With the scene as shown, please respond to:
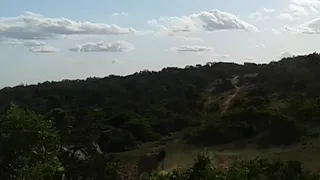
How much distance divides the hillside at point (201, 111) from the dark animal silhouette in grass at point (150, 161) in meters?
3.31

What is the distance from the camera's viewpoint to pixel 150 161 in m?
34.3

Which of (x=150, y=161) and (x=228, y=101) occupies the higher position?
(x=228, y=101)

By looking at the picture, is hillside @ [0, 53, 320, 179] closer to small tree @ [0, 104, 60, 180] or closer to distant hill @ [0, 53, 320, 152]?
distant hill @ [0, 53, 320, 152]

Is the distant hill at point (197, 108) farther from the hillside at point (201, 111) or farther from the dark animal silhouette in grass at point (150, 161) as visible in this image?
the dark animal silhouette in grass at point (150, 161)

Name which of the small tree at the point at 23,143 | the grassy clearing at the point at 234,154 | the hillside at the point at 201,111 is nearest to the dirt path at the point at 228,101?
the hillside at the point at 201,111

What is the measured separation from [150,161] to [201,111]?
27.7 m

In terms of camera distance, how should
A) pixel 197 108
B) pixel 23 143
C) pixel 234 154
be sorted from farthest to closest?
pixel 197 108, pixel 234 154, pixel 23 143

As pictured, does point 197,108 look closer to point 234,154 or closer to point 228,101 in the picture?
point 228,101

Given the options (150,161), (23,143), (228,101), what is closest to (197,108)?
(228,101)

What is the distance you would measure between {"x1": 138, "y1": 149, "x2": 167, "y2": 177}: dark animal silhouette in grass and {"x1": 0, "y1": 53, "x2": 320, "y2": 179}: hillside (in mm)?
3305

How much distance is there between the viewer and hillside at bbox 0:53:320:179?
36703mm

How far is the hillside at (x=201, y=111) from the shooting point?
36.7 metres

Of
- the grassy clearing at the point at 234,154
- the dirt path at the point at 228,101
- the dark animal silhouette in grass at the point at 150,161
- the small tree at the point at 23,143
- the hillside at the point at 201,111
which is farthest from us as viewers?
the dirt path at the point at 228,101

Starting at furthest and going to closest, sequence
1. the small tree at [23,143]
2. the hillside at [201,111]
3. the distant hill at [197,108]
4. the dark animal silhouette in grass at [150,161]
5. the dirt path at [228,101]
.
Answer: the dirt path at [228,101] → the distant hill at [197,108] → the hillside at [201,111] → the dark animal silhouette in grass at [150,161] → the small tree at [23,143]
